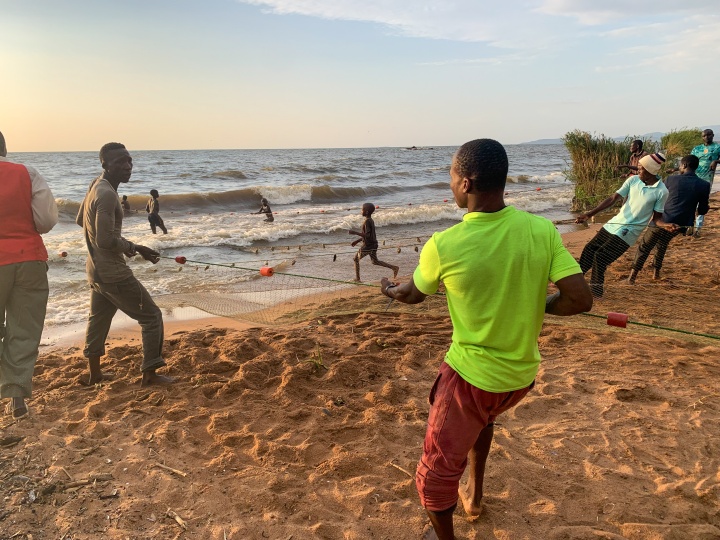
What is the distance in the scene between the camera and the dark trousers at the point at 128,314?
394cm

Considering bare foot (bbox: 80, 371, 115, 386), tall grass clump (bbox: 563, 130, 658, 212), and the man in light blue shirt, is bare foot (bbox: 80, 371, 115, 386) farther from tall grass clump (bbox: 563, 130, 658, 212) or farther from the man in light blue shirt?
tall grass clump (bbox: 563, 130, 658, 212)

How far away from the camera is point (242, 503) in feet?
8.73

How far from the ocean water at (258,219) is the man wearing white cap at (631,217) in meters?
3.73

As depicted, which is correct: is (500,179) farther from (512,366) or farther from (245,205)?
(245,205)

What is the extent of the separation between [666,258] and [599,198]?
21.1ft

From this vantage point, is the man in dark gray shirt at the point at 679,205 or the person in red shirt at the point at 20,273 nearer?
the person in red shirt at the point at 20,273

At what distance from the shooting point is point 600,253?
606 cm

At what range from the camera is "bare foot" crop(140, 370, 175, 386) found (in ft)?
13.5

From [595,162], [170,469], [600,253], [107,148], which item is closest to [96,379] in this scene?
[170,469]

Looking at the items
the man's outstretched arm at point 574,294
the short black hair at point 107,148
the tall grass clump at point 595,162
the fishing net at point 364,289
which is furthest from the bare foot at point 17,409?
the tall grass clump at point 595,162

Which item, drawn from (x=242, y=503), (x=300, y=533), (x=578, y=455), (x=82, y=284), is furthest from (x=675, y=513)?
(x=82, y=284)

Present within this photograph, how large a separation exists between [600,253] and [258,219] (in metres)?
12.4

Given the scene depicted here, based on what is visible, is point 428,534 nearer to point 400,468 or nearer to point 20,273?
point 400,468

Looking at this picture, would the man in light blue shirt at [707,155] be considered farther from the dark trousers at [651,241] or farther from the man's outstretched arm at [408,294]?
the man's outstretched arm at [408,294]
